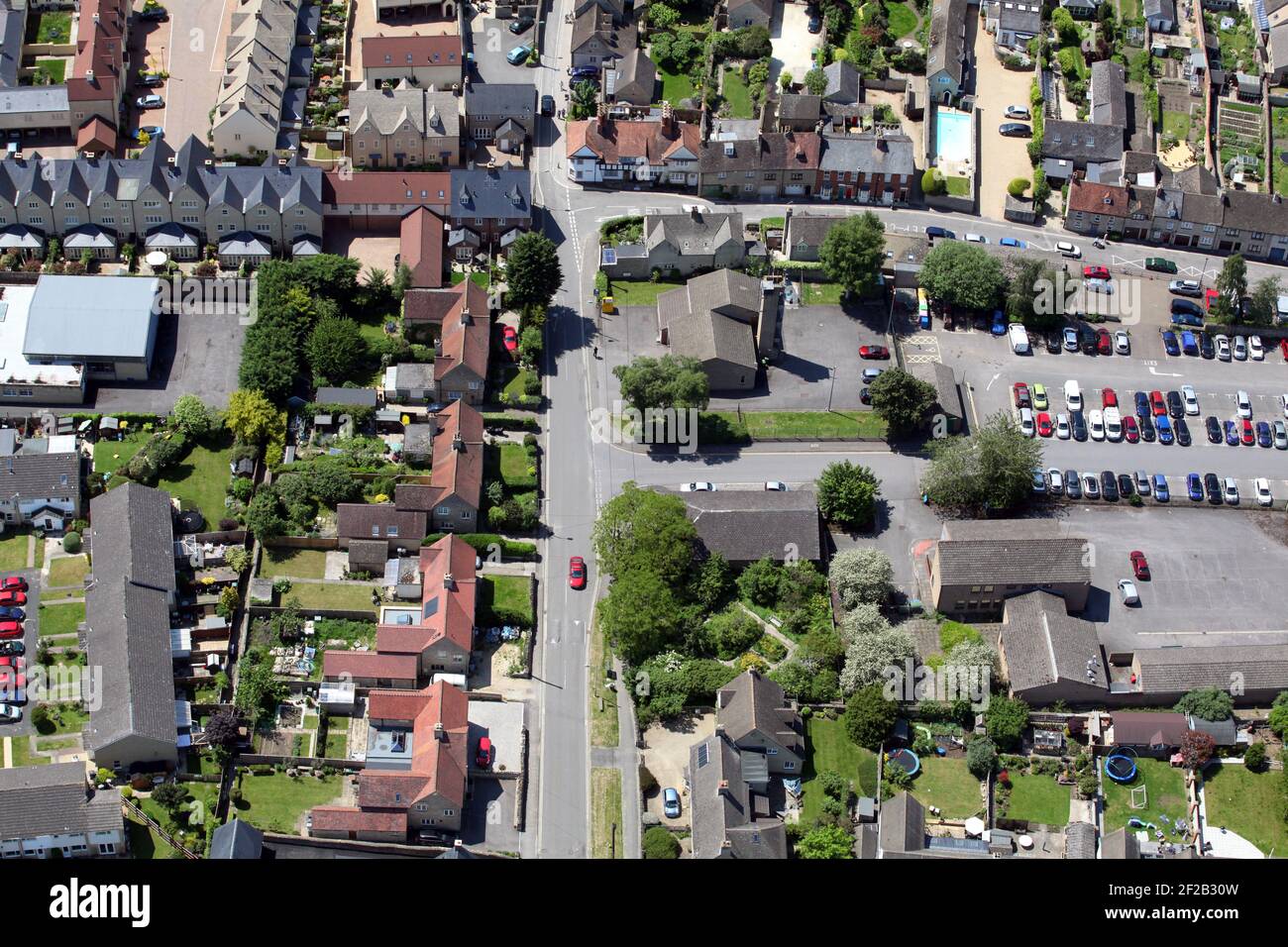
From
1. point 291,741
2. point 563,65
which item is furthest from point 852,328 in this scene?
point 291,741

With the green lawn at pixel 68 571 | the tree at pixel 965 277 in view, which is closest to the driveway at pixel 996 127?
the tree at pixel 965 277

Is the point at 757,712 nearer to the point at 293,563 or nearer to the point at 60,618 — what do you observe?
the point at 293,563

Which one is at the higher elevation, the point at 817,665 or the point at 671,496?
the point at 671,496

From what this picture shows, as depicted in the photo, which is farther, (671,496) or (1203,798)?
(671,496)

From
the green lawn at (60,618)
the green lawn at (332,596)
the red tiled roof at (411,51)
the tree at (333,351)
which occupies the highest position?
the red tiled roof at (411,51)

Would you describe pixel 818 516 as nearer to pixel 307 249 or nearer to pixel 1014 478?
pixel 1014 478

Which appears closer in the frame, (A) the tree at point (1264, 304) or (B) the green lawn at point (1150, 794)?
(B) the green lawn at point (1150, 794)

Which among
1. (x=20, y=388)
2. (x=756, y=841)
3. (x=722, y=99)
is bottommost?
(x=756, y=841)

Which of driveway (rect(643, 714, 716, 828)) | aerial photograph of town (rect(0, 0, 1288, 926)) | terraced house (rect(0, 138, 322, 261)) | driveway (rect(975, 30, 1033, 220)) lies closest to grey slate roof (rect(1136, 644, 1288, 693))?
aerial photograph of town (rect(0, 0, 1288, 926))

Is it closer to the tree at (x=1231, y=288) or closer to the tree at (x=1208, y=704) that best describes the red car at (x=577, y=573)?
the tree at (x=1208, y=704)
